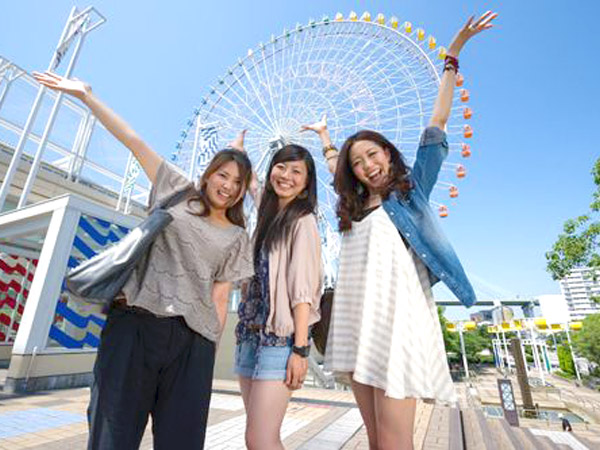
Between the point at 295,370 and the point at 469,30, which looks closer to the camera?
the point at 295,370

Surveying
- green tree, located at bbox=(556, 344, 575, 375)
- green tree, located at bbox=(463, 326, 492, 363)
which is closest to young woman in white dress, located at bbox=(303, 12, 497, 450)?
green tree, located at bbox=(463, 326, 492, 363)

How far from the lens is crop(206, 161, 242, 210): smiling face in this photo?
1624 mm

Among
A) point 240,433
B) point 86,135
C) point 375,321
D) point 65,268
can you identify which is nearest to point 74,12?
point 86,135

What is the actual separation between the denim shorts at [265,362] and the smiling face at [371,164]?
90 centimetres

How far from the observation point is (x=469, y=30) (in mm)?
1792

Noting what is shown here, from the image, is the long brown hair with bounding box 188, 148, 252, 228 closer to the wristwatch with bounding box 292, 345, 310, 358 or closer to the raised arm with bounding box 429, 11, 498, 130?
the wristwatch with bounding box 292, 345, 310, 358

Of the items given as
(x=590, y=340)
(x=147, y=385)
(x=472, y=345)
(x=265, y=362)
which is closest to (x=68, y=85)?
(x=147, y=385)

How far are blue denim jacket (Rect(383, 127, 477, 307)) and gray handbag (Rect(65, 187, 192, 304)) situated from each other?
108cm

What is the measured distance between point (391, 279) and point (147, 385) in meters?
1.09

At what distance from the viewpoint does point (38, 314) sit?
18.0 ft

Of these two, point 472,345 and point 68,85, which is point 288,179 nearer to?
point 68,85

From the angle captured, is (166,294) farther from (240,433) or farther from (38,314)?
(38,314)

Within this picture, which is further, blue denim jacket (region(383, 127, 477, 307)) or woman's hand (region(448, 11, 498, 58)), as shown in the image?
woman's hand (region(448, 11, 498, 58))

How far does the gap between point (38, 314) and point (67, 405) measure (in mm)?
1680
